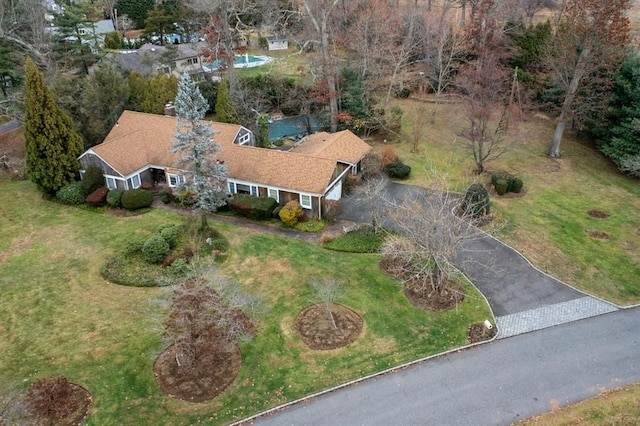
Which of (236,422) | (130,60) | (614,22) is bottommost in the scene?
(236,422)

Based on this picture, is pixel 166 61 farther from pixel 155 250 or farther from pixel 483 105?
pixel 483 105

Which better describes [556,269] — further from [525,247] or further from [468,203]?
[468,203]

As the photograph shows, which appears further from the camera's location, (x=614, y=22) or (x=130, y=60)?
(x=130, y=60)

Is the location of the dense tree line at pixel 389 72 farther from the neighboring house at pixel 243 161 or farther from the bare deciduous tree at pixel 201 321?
the bare deciduous tree at pixel 201 321

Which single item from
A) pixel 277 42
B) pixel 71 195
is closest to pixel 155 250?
pixel 71 195

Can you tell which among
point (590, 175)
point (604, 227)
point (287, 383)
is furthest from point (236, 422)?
point (590, 175)
